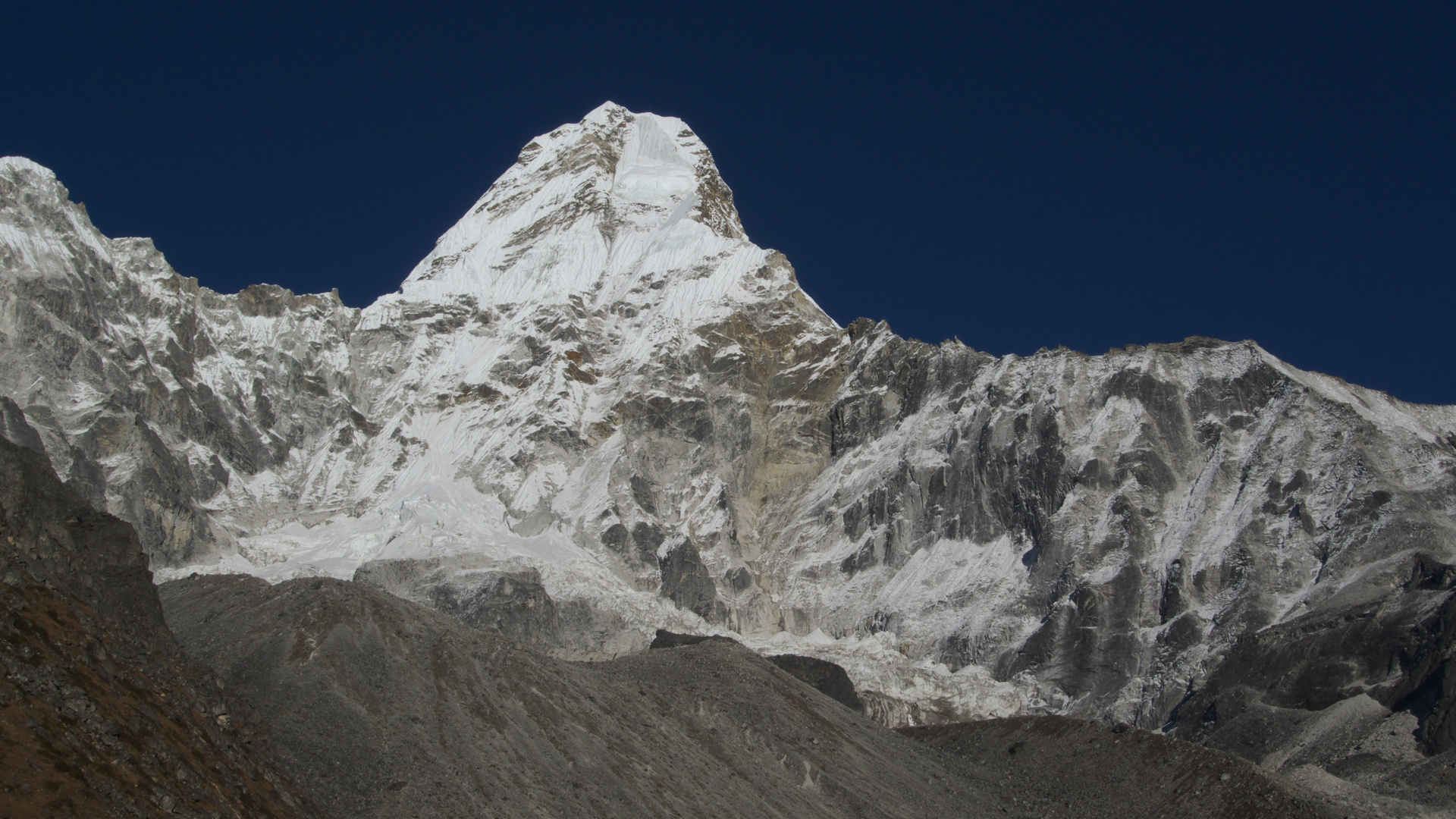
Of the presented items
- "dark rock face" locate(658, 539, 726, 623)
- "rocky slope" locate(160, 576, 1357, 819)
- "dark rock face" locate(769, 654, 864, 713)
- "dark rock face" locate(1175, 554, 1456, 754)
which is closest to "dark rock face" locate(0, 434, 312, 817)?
"rocky slope" locate(160, 576, 1357, 819)

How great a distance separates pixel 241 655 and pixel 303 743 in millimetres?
8964

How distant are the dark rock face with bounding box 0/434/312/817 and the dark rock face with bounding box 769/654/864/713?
81909 mm

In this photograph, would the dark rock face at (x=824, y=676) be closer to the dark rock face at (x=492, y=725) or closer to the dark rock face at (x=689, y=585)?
the dark rock face at (x=492, y=725)

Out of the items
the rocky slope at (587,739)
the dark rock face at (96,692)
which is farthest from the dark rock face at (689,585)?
the dark rock face at (96,692)

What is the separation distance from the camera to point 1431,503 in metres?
149

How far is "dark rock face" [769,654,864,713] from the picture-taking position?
133m

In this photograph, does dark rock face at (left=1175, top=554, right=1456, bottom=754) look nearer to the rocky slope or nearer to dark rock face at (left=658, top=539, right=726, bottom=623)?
the rocky slope

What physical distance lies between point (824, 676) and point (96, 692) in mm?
95923

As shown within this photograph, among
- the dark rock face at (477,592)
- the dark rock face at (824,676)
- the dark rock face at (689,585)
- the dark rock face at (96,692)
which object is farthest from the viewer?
the dark rock face at (689,585)

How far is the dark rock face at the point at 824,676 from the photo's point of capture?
436 feet

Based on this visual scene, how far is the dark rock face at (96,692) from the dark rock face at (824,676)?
81.9 metres

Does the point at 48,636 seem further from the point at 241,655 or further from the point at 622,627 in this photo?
the point at 622,627

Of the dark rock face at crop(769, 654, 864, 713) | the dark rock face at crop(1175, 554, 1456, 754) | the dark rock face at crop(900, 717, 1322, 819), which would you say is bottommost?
the dark rock face at crop(900, 717, 1322, 819)

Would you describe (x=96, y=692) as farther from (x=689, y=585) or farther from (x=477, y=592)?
(x=689, y=585)
